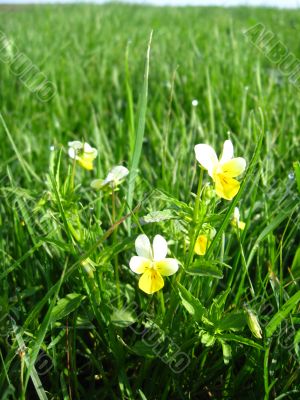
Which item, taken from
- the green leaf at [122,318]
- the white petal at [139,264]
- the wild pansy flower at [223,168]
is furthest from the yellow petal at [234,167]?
the green leaf at [122,318]

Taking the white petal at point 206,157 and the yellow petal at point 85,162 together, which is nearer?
the white petal at point 206,157

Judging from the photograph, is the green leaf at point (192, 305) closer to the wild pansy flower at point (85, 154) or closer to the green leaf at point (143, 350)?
the green leaf at point (143, 350)

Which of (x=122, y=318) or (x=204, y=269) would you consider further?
(x=122, y=318)

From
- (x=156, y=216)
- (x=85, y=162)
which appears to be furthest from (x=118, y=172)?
(x=156, y=216)

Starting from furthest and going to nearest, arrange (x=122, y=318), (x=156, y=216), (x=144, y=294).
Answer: (x=144, y=294)
(x=122, y=318)
(x=156, y=216)

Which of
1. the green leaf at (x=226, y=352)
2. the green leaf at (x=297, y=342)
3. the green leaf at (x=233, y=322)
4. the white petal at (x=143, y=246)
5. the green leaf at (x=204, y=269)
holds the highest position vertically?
the white petal at (x=143, y=246)

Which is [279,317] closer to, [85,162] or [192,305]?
[192,305]
